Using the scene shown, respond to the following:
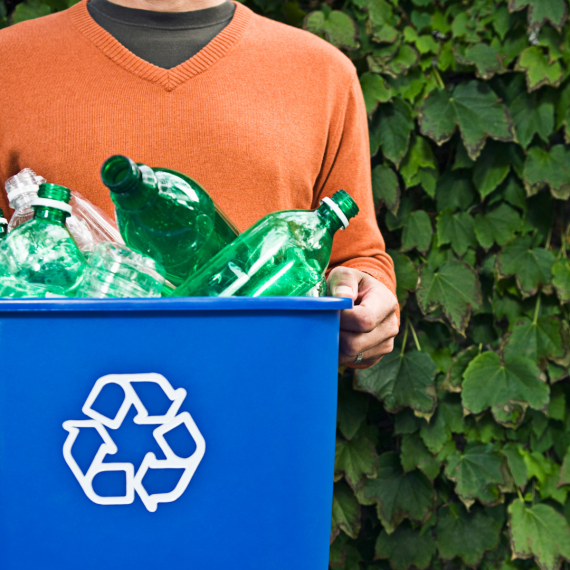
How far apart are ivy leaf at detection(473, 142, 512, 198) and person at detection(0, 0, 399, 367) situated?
66cm

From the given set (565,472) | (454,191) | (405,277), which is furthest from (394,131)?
(565,472)

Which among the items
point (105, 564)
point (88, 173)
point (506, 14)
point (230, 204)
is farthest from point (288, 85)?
point (506, 14)

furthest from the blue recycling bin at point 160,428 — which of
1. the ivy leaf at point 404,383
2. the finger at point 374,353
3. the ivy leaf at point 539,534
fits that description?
the ivy leaf at point 539,534

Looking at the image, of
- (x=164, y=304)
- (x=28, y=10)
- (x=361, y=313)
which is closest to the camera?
(x=164, y=304)

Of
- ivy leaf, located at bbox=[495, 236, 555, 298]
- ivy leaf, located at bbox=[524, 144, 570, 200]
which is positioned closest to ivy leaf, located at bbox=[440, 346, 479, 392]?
ivy leaf, located at bbox=[495, 236, 555, 298]

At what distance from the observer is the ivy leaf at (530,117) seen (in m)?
1.35

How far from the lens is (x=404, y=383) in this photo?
1.33 m

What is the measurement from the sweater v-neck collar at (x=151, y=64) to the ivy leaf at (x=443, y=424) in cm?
106

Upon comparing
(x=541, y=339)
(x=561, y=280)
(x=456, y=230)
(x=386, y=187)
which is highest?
(x=386, y=187)

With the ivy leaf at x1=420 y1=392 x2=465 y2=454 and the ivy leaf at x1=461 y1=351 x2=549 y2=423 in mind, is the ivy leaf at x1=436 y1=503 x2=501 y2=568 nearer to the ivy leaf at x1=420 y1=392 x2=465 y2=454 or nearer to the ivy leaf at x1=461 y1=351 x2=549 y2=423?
the ivy leaf at x1=420 y1=392 x2=465 y2=454

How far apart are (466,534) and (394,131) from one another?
3.70ft

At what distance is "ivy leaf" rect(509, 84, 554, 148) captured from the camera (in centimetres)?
135

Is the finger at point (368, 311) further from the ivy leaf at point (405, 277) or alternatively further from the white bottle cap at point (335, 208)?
the ivy leaf at point (405, 277)

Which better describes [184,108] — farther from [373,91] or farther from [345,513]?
[345,513]
